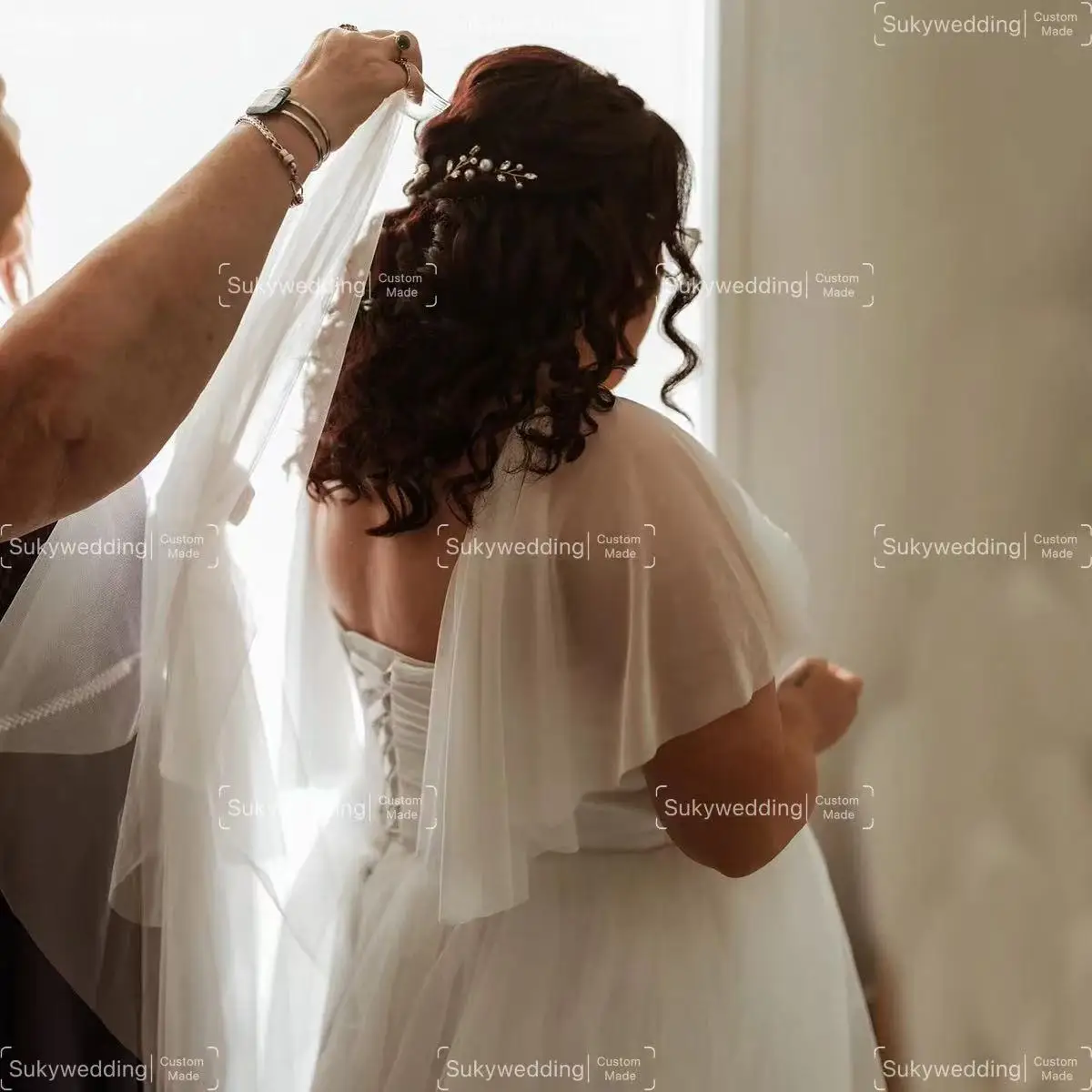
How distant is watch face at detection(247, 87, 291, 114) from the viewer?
62 centimetres

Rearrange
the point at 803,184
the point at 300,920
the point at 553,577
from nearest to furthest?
the point at 553,577 < the point at 300,920 < the point at 803,184

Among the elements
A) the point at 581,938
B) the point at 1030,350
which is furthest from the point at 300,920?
the point at 1030,350

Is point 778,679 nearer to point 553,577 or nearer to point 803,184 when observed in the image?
point 553,577

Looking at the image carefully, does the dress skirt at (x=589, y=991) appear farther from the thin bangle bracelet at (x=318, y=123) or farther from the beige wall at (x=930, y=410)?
the thin bangle bracelet at (x=318, y=123)

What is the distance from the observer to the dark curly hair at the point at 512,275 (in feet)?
2.31

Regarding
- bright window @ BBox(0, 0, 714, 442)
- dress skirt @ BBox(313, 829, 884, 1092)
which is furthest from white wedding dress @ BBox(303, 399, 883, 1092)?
bright window @ BBox(0, 0, 714, 442)

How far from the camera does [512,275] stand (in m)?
0.71

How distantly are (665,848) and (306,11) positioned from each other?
0.94 meters

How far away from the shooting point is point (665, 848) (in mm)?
795

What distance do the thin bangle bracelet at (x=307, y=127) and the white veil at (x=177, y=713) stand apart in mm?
85

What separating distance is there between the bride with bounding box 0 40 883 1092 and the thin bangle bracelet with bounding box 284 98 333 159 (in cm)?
7

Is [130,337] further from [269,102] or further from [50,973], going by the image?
[50,973]

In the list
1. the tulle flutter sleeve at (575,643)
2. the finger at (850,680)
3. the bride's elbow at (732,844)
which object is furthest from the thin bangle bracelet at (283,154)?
the finger at (850,680)

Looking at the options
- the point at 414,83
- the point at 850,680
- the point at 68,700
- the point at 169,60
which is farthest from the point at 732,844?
the point at 169,60
